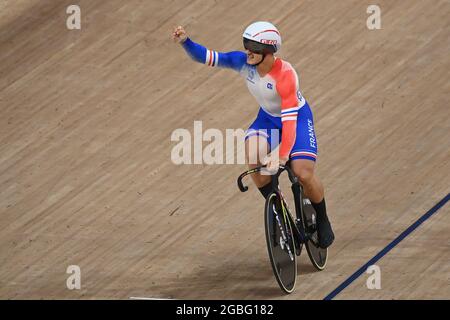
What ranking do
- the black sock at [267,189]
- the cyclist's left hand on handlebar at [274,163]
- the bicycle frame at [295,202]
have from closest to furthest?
1. the cyclist's left hand on handlebar at [274,163]
2. the bicycle frame at [295,202]
3. the black sock at [267,189]

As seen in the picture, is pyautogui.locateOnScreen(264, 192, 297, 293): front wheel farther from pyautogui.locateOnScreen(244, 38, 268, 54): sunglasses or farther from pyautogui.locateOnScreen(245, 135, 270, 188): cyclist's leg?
pyautogui.locateOnScreen(244, 38, 268, 54): sunglasses

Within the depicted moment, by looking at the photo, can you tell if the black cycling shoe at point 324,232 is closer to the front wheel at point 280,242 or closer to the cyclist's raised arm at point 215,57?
the front wheel at point 280,242

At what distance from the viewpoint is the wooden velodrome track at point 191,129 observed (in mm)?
7895

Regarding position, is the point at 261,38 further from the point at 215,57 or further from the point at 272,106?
the point at 272,106

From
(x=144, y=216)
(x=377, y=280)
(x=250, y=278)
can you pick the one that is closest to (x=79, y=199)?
(x=144, y=216)

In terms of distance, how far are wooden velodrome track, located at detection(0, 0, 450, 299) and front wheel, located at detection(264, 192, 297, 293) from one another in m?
0.13

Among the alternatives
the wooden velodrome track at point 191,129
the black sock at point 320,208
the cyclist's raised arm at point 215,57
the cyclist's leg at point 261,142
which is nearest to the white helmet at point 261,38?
the cyclist's raised arm at point 215,57

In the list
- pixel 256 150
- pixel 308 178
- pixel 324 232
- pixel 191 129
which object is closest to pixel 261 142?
pixel 256 150

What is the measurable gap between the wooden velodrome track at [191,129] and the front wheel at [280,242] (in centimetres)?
13

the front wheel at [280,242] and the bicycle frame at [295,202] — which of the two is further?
the bicycle frame at [295,202]

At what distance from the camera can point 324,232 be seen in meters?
7.80

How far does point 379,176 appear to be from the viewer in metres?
9.03

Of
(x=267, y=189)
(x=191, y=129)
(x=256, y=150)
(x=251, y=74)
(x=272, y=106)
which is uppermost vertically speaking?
(x=191, y=129)

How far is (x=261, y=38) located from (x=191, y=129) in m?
2.44
